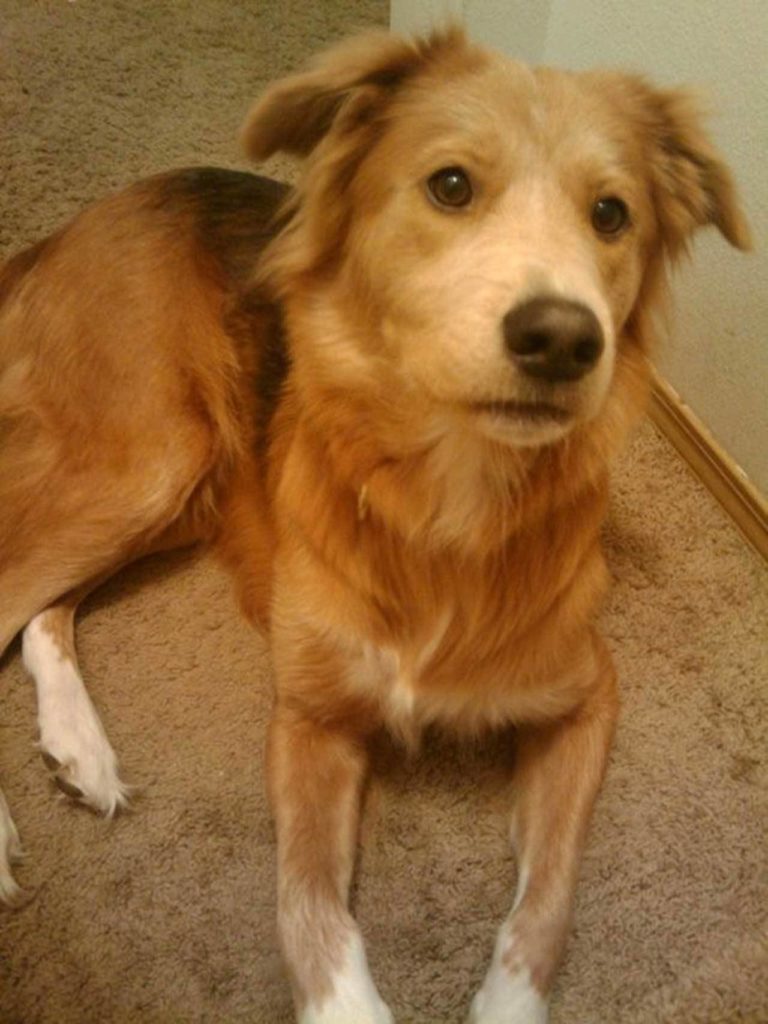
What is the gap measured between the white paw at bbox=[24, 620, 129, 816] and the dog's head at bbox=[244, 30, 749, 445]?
94 cm

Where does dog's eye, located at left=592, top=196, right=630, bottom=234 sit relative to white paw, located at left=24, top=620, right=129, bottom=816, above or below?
above

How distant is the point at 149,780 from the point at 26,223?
1.78 metres

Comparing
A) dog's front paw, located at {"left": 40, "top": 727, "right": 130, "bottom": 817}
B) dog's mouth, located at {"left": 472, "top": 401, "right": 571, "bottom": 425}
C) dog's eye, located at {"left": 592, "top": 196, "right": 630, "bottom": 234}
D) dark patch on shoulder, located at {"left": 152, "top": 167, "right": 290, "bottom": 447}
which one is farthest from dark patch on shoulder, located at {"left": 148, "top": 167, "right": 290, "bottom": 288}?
dog's front paw, located at {"left": 40, "top": 727, "right": 130, "bottom": 817}

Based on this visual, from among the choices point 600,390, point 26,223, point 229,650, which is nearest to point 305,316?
point 600,390

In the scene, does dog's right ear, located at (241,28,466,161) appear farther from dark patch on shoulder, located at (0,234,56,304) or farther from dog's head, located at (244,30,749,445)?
dark patch on shoulder, located at (0,234,56,304)

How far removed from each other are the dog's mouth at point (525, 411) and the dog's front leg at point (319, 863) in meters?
0.81

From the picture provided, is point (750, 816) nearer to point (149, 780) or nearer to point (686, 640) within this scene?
point (686, 640)

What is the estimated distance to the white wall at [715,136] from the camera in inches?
83.2

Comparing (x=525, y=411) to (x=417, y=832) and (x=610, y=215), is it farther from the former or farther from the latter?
(x=417, y=832)

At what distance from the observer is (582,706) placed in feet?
6.12

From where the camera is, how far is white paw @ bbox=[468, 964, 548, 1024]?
5.03 feet

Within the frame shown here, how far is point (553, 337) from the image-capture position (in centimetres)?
123

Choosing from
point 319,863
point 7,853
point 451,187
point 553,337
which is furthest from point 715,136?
point 7,853

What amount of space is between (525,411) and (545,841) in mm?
855
